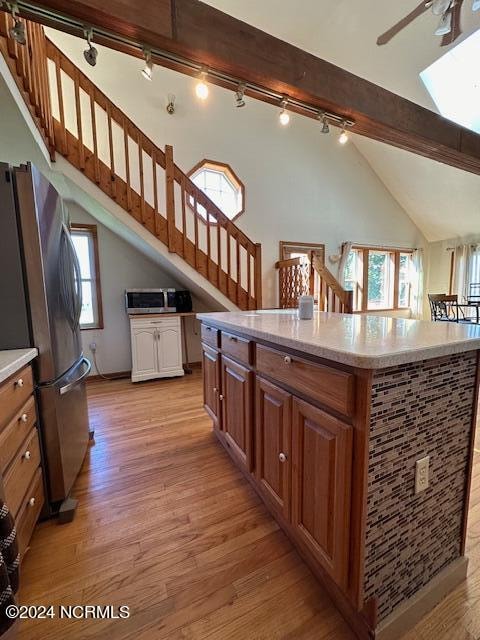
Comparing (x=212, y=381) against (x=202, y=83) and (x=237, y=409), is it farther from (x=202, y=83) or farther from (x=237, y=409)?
(x=202, y=83)

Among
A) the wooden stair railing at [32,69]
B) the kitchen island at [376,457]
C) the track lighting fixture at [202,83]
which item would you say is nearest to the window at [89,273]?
the wooden stair railing at [32,69]

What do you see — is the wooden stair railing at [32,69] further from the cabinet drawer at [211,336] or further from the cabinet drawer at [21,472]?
the cabinet drawer at [21,472]

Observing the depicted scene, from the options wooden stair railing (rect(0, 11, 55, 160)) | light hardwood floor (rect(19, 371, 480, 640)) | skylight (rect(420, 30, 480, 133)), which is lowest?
light hardwood floor (rect(19, 371, 480, 640))

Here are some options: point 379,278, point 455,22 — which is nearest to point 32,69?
point 455,22

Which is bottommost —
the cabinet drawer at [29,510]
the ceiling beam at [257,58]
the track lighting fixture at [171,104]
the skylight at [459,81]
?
the cabinet drawer at [29,510]

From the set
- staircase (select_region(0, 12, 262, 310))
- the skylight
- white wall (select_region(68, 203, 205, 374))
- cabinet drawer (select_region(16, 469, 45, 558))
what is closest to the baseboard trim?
cabinet drawer (select_region(16, 469, 45, 558))

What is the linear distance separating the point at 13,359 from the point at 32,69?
2.41 metres

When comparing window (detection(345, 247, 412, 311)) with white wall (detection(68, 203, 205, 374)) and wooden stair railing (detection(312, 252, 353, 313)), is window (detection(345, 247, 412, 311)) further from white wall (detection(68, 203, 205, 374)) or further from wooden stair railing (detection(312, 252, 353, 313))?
white wall (detection(68, 203, 205, 374))

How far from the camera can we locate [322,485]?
0.98 meters

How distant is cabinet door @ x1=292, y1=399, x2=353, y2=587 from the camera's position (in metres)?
0.88

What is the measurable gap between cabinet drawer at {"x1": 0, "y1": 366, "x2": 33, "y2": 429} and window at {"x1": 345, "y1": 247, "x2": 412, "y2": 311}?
5.49 m

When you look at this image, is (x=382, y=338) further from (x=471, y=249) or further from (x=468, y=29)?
(x=471, y=249)

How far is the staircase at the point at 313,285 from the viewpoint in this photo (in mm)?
3156

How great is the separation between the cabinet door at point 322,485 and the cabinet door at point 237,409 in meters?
0.40
